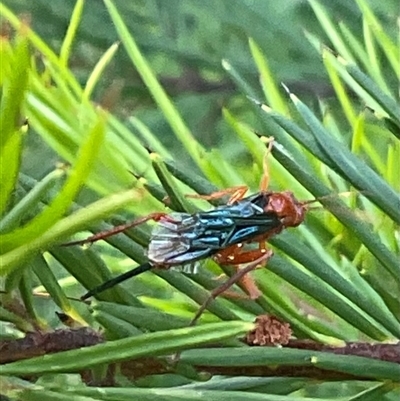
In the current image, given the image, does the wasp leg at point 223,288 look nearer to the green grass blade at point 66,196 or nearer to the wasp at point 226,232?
the wasp at point 226,232

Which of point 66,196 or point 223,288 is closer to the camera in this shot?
point 66,196

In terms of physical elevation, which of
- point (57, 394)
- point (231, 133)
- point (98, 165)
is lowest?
point (57, 394)

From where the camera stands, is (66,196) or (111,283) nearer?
(66,196)

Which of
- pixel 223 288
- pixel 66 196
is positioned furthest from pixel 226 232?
pixel 66 196

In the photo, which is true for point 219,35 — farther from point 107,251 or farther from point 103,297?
point 103,297

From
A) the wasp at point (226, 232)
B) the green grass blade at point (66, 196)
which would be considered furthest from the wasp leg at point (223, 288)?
the green grass blade at point (66, 196)

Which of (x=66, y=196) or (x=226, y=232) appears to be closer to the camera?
(x=66, y=196)

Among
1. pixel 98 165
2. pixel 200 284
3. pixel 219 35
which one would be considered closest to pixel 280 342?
pixel 200 284

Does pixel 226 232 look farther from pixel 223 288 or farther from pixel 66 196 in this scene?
pixel 66 196

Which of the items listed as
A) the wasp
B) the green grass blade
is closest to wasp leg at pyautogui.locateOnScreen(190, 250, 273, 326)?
the wasp
